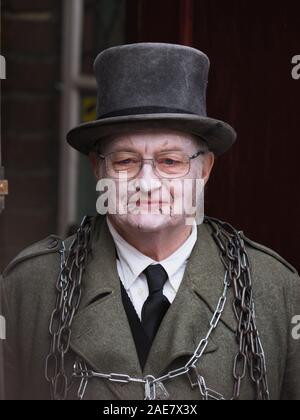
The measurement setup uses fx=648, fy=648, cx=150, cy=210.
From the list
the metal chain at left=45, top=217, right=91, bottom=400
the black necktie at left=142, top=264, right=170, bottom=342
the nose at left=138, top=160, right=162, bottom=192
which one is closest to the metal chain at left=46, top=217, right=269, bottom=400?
the metal chain at left=45, top=217, right=91, bottom=400

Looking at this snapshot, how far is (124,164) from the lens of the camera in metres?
1.31

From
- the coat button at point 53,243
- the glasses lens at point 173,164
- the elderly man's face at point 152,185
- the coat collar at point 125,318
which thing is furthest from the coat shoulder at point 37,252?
the glasses lens at point 173,164

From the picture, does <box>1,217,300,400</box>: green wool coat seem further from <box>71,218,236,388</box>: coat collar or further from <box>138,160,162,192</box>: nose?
<box>138,160,162,192</box>: nose

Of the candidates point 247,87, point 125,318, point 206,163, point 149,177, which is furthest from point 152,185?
point 247,87

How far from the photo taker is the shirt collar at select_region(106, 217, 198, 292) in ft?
4.49

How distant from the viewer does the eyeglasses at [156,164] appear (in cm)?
128

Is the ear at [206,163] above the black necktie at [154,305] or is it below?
above

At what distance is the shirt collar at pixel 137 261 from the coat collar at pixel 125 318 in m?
0.02

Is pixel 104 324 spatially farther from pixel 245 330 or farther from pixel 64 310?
pixel 245 330

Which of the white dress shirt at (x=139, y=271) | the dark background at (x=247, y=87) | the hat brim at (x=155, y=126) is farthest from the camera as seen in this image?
the dark background at (x=247, y=87)

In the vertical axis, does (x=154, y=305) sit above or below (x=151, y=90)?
below

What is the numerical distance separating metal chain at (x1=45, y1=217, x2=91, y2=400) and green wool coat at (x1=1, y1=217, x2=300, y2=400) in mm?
17

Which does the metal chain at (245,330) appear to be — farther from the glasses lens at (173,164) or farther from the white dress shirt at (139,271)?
the glasses lens at (173,164)

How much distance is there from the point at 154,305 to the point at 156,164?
0.30m
